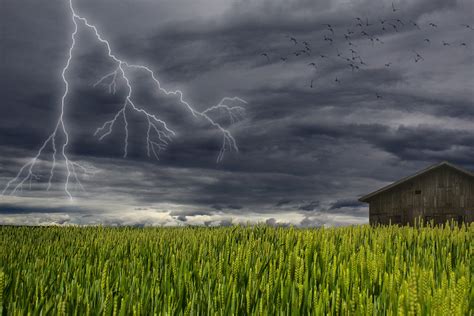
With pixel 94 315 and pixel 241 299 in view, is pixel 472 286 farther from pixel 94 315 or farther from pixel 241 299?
pixel 94 315

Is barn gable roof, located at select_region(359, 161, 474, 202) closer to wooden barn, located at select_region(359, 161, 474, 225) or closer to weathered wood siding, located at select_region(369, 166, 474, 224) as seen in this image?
wooden barn, located at select_region(359, 161, 474, 225)

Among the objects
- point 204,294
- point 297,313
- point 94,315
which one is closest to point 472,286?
point 297,313

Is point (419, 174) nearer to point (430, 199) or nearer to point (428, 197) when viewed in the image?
point (428, 197)

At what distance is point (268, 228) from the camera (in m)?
17.9

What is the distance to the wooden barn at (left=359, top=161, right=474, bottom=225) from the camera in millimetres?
35469

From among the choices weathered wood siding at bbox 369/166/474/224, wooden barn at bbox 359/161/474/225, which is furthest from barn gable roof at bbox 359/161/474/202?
weathered wood siding at bbox 369/166/474/224

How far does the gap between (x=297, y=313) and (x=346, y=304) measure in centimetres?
43

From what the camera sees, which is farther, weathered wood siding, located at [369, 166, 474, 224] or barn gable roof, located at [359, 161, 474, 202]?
barn gable roof, located at [359, 161, 474, 202]

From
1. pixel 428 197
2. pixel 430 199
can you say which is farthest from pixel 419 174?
pixel 430 199

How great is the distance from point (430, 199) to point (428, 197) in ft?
0.72

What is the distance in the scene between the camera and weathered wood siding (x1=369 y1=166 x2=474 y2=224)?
3545 cm

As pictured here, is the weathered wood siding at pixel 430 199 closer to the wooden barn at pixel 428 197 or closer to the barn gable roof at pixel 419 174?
the wooden barn at pixel 428 197

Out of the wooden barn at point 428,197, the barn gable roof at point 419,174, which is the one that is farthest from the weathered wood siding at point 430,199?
the barn gable roof at point 419,174

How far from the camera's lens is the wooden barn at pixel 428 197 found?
35469mm
